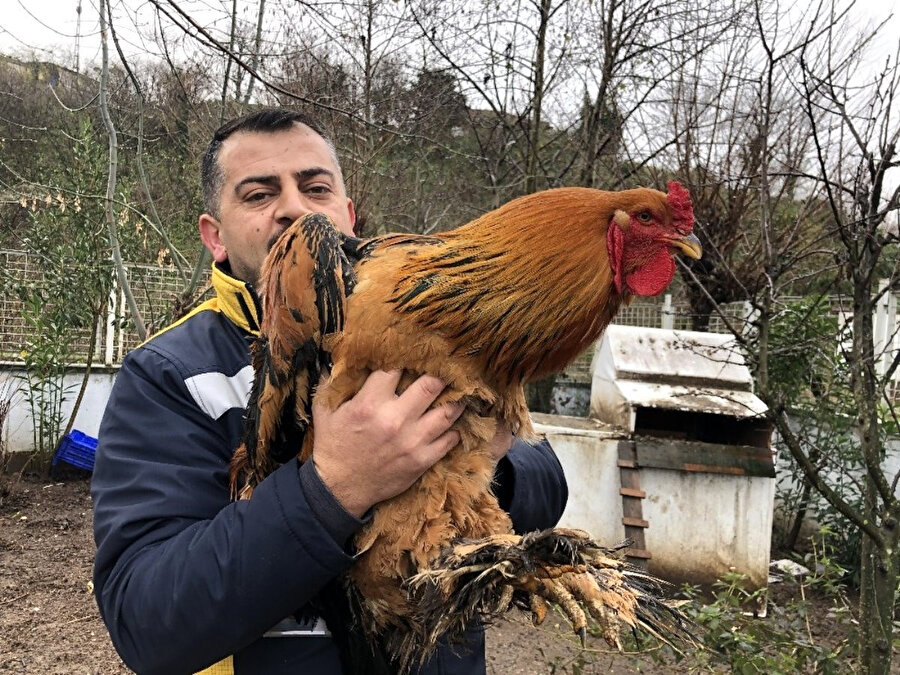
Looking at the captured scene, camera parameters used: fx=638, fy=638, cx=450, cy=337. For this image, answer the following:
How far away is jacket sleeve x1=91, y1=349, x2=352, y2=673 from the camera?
1190 mm

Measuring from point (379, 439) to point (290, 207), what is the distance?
2.56 feet

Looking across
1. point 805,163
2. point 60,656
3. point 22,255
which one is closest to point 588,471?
point 805,163

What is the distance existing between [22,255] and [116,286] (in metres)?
1.21

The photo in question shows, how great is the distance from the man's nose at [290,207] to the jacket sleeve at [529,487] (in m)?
0.89

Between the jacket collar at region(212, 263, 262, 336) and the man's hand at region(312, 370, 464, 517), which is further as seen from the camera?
the jacket collar at region(212, 263, 262, 336)

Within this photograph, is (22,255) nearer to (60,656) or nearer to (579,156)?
(60,656)

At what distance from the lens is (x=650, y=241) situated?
1688 mm

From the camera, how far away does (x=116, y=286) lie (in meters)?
7.85

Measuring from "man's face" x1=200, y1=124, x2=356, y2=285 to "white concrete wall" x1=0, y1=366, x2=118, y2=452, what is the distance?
6425 mm

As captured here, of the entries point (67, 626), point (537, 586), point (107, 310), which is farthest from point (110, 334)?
point (537, 586)

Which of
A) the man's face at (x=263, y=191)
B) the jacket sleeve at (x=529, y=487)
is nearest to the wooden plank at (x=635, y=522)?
the jacket sleeve at (x=529, y=487)

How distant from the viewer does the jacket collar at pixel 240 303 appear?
170cm

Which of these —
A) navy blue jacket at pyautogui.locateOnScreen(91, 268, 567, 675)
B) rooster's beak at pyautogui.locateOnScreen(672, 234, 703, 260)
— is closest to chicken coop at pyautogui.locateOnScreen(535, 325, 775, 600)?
rooster's beak at pyautogui.locateOnScreen(672, 234, 703, 260)

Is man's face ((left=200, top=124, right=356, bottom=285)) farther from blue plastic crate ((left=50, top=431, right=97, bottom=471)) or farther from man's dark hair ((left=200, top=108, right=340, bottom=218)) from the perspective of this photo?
blue plastic crate ((left=50, top=431, right=97, bottom=471))
